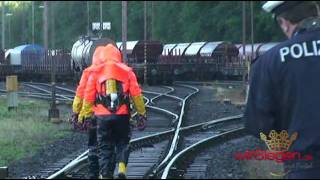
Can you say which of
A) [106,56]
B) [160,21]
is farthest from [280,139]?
[160,21]

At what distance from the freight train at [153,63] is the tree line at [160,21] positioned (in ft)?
70.2

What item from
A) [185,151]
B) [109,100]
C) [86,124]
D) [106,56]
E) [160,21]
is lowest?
[185,151]

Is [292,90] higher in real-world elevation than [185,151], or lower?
higher

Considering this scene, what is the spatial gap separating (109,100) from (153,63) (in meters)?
36.4

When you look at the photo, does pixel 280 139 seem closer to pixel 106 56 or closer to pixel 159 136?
pixel 106 56

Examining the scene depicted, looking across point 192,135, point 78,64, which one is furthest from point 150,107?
point 78,64

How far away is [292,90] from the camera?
3.24 meters

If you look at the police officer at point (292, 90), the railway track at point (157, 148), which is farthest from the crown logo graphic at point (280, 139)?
the railway track at point (157, 148)

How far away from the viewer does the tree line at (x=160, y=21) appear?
75938mm

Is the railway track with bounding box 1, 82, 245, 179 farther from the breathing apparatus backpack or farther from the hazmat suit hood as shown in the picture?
the hazmat suit hood

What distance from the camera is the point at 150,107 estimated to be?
77.8 ft

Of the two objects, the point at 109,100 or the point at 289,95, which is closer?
the point at 289,95

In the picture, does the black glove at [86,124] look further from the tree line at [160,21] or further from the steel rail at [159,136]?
the tree line at [160,21]

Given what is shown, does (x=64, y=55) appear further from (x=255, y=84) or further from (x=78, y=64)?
(x=255, y=84)
